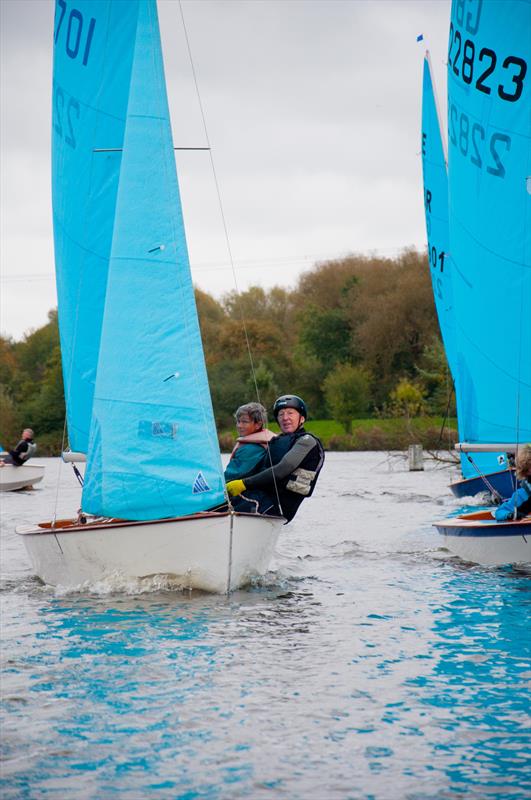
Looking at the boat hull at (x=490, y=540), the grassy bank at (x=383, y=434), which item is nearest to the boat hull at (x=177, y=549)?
the boat hull at (x=490, y=540)

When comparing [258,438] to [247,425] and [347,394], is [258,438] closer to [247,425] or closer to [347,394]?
[247,425]

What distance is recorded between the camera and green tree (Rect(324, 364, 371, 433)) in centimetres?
5519

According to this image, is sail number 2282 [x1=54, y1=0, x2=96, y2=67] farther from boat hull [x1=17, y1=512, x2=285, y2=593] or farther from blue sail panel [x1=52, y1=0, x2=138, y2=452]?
boat hull [x1=17, y1=512, x2=285, y2=593]

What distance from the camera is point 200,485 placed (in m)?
9.04

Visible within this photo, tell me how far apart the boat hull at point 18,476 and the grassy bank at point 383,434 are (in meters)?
15.3

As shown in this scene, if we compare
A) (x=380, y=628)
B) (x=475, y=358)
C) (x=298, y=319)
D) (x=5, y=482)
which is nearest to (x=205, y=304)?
(x=298, y=319)

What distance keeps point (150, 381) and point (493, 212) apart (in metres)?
5.14

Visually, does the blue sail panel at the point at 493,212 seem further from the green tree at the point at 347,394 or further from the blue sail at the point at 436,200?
the green tree at the point at 347,394

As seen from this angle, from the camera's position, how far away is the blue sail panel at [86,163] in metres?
11.5

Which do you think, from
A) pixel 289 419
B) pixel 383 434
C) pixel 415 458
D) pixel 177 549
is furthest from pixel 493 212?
pixel 383 434

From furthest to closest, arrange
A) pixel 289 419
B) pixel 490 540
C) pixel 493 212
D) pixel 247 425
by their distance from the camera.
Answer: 1. pixel 493 212
2. pixel 490 540
3. pixel 289 419
4. pixel 247 425

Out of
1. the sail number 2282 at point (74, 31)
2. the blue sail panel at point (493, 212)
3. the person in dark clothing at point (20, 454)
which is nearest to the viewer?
the sail number 2282 at point (74, 31)

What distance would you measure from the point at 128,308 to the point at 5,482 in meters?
22.4

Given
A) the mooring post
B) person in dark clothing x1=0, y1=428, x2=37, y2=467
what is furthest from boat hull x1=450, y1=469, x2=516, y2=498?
the mooring post
